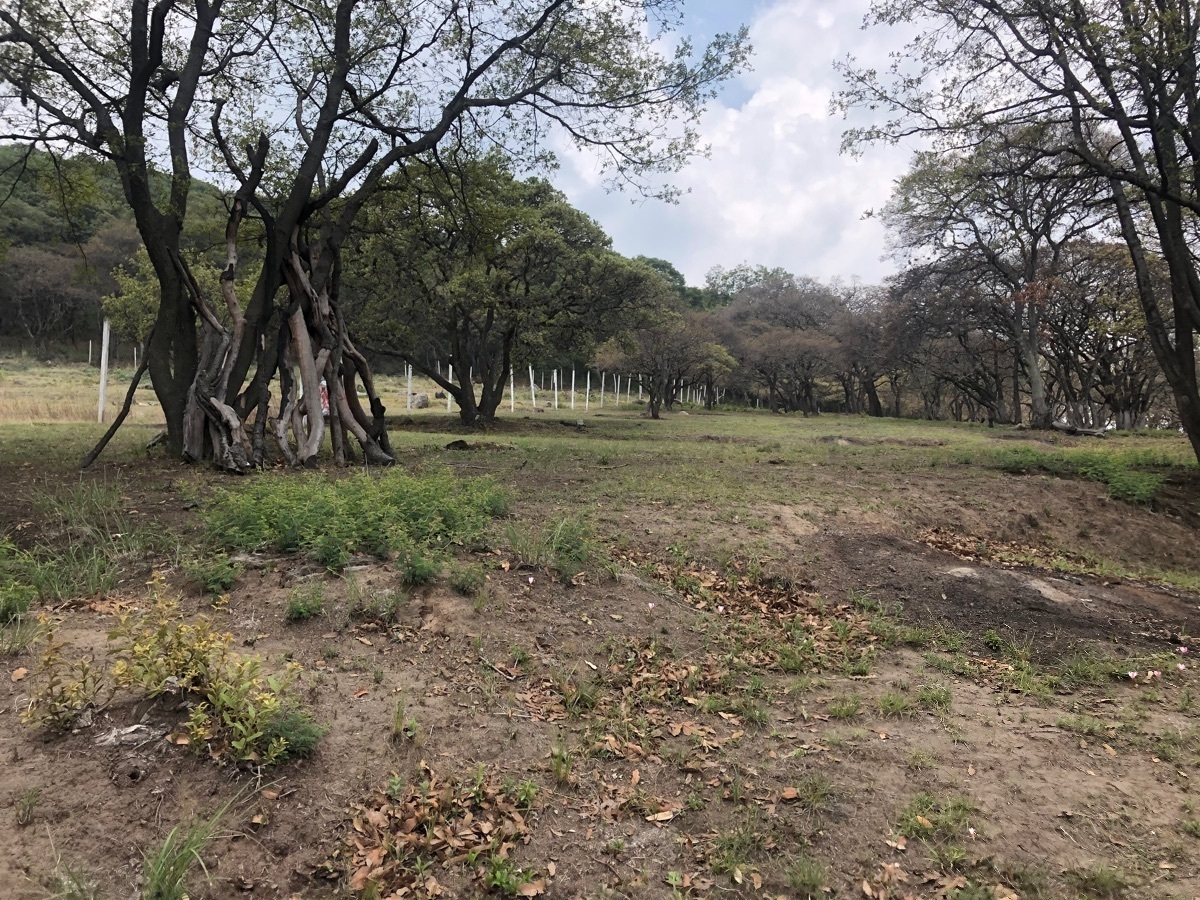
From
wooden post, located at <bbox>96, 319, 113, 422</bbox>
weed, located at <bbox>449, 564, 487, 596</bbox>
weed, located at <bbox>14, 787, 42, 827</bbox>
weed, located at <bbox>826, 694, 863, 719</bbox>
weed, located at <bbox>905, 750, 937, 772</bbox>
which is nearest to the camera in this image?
weed, located at <bbox>14, 787, 42, 827</bbox>

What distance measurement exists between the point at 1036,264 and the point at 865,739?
86.6 feet

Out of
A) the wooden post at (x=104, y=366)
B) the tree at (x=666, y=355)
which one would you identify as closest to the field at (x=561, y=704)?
the wooden post at (x=104, y=366)

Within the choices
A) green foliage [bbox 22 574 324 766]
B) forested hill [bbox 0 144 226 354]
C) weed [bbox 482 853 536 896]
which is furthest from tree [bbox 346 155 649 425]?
weed [bbox 482 853 536 896]

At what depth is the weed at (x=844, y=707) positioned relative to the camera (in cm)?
363

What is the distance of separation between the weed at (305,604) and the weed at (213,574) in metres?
0.43

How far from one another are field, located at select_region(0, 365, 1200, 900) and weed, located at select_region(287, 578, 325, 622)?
0.02 m

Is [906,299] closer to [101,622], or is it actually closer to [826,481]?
[826,481]

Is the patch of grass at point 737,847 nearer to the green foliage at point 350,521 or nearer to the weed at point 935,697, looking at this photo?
the weed at point 935,697

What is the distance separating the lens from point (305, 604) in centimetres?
385

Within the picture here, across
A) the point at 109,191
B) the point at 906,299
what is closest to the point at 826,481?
the point at 109,191

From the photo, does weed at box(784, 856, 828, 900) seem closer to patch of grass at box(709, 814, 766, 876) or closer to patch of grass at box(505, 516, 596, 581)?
patch of grass at box(709, 814, 766, 876)

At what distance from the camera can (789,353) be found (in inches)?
1593

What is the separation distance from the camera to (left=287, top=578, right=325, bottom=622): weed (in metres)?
3.82

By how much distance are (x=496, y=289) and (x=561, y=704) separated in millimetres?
17340
